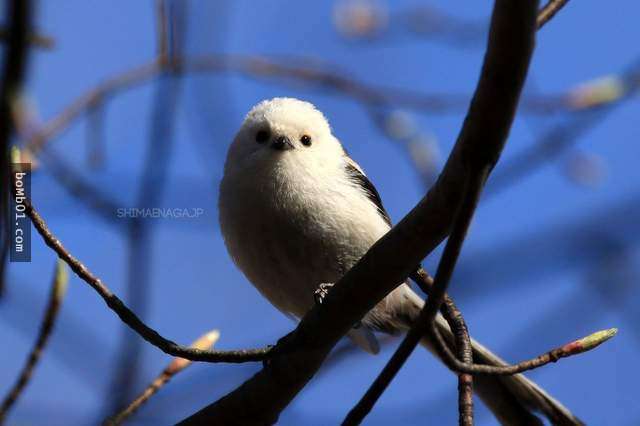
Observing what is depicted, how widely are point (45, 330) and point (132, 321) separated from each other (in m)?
0.25

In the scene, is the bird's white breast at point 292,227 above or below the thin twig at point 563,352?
above

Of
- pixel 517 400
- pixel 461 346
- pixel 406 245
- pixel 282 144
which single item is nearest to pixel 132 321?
pixel 406 245

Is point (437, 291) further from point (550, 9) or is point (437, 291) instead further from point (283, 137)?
point (283, 137)

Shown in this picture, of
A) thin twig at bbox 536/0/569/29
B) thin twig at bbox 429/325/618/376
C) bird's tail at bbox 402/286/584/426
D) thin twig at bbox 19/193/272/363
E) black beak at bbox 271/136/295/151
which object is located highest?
black beak at bbox 271/136/295/151

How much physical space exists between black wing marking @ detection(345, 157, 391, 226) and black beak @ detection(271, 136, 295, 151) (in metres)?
0.34

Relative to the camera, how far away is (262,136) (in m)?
3.99

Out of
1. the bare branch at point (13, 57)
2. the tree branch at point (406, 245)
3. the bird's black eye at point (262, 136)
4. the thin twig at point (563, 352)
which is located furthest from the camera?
the bird's black eye at point (262, 136)

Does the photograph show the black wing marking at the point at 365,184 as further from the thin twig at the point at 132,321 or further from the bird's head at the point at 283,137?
the thin twig at the point at 132,321

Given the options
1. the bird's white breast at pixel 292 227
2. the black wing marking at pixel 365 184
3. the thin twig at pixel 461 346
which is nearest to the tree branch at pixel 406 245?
the thin twig at pixel 461 346

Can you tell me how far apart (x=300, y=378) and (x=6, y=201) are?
5.72ft

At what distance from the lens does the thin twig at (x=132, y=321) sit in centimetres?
233

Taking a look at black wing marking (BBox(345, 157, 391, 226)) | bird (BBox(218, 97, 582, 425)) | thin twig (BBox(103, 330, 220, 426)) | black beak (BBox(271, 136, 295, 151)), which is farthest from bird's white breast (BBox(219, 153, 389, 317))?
thin twig (BBox(103, 330, 220, 426))

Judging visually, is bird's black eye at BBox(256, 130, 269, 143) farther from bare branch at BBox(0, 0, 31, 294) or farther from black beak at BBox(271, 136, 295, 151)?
bare branch at BBox(0, 0, 31, 294)

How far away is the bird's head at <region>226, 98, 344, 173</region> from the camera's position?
12.5ft
